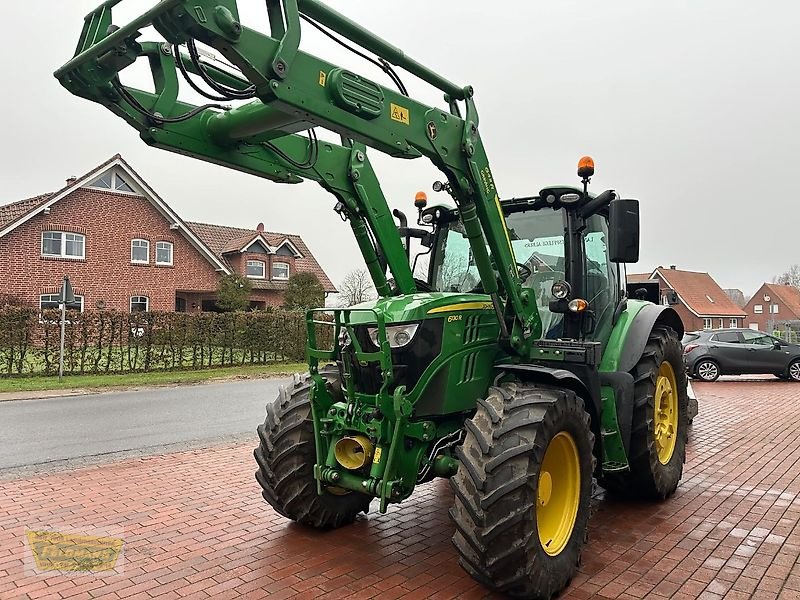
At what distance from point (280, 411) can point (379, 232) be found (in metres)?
1.55

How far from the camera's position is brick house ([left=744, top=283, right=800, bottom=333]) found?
6462cm

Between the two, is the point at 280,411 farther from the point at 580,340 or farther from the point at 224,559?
the point at 580,340

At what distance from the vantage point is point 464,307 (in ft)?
14.0

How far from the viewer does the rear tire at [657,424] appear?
510 cm

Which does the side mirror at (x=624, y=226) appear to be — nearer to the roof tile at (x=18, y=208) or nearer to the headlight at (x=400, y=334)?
the headlight at (x=400, y=334)

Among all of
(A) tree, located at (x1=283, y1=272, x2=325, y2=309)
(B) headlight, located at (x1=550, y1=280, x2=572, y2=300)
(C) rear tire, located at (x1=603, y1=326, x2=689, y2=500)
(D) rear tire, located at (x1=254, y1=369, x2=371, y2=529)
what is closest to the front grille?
(D) rear tire, located at (x1=254, y1=369, x2=371, y2=529)

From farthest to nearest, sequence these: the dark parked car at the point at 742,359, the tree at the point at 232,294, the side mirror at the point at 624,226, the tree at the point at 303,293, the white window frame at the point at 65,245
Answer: the tree at the point at 303,293, the tree at the point at 232,294, the white window frame at the point at 65,245, the dark parked car at the point at 742,359, the side mirror at the point at 624,226

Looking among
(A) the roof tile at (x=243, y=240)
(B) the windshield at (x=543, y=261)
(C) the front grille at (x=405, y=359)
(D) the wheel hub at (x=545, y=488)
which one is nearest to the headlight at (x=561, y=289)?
(B) the windshield at (x=543, y=261)

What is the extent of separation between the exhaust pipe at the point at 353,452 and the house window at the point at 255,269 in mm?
30392

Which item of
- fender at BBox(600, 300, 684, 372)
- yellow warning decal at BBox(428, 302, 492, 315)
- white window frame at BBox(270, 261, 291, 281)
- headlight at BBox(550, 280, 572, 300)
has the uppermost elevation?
white window frame at BBox(270, 261, 291, 281)

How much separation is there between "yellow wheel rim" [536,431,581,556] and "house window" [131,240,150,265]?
2673 centimetres

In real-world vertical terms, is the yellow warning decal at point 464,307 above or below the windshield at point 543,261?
below

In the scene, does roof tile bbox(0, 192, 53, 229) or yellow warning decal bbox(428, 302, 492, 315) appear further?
roof tile bbox(0, 192, 53, 229)

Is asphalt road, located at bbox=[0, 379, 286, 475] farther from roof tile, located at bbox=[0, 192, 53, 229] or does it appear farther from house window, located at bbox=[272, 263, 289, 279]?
house window, located at bbox=[272, 263, 289, 279]
